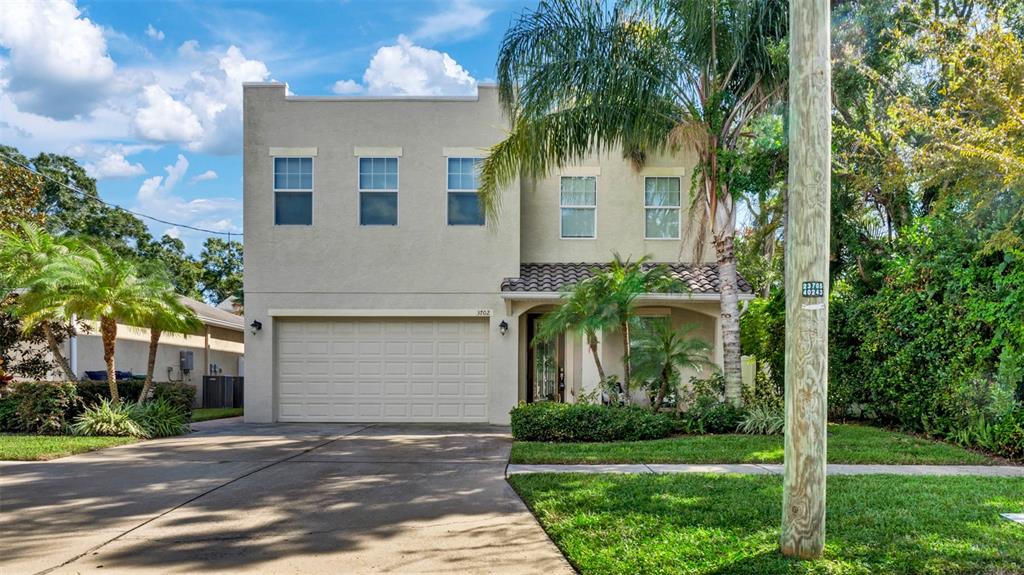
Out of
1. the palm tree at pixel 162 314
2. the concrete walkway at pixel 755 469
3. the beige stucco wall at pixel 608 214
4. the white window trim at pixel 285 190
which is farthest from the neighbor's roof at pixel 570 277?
the palm tree at pixel 162 314

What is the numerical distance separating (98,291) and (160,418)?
2.65 meters

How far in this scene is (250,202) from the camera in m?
16.2

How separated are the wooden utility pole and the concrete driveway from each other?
5.73 ft

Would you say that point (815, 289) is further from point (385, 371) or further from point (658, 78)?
point (385, 371)

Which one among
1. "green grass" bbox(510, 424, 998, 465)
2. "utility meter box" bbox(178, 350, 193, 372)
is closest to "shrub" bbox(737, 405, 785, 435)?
"green grass" bbox(510, 424, 998, 465)

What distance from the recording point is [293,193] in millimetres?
16234

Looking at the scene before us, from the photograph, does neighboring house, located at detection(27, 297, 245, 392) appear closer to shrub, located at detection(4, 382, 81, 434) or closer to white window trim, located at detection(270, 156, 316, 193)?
shrub, located at detection(4, 382, 81, 434)

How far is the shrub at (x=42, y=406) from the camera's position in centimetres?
1376

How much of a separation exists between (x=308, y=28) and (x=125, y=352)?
12428 millimetres

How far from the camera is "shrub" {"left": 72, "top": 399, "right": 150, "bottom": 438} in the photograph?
528 inches

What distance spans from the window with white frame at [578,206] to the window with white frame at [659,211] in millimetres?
1193

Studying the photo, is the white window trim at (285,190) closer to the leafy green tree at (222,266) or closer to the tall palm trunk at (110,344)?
the tall palm trunk at (110,344)

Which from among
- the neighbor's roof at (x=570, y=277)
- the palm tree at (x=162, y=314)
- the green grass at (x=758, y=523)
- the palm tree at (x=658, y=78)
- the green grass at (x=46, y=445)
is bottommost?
the green grass at (x=46, y=445)

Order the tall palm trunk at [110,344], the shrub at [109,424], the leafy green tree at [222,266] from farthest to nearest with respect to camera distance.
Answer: the leafy green tree at [222,266], the tall palm trunk at [110,344], the shrub at [109,424]
